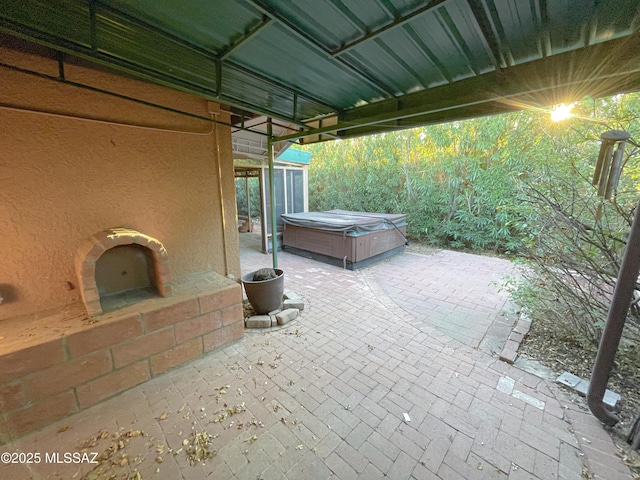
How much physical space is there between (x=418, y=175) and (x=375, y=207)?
190 cm

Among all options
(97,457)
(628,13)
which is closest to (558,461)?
(628,13)

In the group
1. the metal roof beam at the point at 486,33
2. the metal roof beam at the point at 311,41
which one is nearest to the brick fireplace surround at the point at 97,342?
the metal roof beam at the point at 311,41

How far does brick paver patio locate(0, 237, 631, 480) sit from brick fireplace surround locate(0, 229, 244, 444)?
5.5 inches

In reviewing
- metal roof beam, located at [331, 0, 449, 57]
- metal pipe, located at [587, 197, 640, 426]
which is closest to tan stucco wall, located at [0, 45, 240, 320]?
metal roof beam, located at [331, 0, 449, 57]

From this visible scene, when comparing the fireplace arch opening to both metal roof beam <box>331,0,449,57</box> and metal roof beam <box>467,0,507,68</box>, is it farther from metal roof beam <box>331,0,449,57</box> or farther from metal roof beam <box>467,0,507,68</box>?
metal roof beam <box>467,0,507,68</box>

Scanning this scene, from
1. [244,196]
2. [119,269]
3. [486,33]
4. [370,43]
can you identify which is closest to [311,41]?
[370,43]

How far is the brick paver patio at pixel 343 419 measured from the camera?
1544 mm

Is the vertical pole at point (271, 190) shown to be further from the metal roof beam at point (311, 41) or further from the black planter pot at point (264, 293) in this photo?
the metal roof beam at point (311, 41)

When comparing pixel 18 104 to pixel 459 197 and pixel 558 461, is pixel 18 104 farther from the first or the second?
pixel 459 197

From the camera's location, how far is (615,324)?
5.76 ft

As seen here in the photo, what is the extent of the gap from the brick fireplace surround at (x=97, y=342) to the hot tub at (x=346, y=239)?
3170 mm

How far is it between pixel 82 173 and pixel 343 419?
10.3ft

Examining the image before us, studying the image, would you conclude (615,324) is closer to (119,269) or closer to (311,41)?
(311,41)

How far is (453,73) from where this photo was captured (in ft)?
7.20
